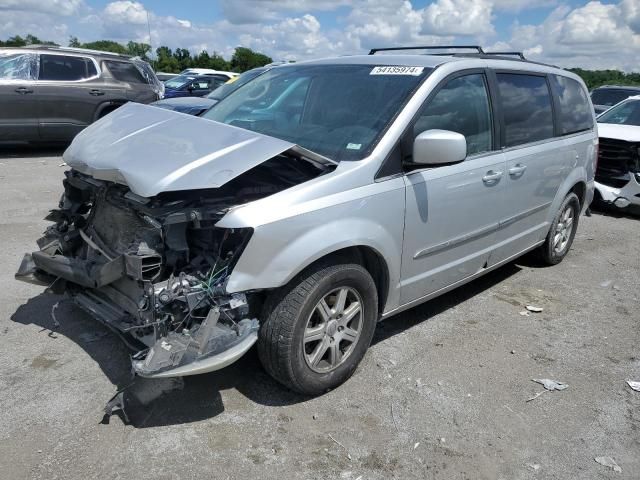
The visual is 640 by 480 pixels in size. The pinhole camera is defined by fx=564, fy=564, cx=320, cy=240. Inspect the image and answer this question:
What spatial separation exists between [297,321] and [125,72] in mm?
10356

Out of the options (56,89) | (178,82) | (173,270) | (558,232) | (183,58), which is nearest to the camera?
(173,270)

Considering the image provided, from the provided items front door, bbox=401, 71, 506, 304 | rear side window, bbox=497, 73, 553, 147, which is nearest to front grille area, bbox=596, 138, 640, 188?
rear side window, bbox=497, 73, 553, 147

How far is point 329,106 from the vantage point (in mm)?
3814

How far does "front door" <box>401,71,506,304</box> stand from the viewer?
3574 mm

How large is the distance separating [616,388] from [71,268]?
3.48 metres

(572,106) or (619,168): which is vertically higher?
(572,106)

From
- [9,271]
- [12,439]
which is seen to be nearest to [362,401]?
[12,439]

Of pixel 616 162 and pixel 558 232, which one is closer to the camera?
pixel 558 232

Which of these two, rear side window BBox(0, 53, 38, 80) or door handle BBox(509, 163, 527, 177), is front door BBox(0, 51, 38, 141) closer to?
rear side window BBox(0, 53, 38, 80)

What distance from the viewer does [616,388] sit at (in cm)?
361

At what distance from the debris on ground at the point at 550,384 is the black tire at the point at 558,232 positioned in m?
2.19

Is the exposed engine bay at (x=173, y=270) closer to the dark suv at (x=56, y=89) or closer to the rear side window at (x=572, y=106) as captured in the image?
the rear side window at (x=572, y=106)

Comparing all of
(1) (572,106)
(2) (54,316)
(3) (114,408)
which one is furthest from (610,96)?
(3) (114,408)

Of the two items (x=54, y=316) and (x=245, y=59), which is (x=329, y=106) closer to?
(x=54, y=316)
